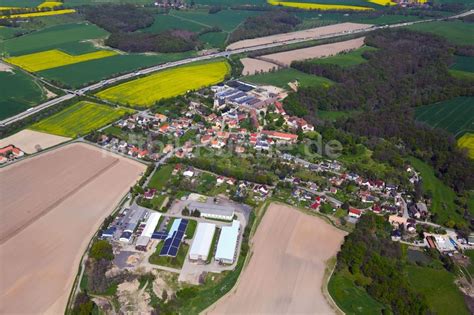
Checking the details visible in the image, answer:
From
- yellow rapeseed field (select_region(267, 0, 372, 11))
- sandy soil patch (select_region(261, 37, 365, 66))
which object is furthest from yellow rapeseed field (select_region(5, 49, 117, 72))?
yellow rapeseed field (select_region(267, 0, 372, 11))

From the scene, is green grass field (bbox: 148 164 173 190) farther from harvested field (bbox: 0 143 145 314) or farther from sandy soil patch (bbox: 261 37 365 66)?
sandy soil patch (bbox: 261 37 365 66)

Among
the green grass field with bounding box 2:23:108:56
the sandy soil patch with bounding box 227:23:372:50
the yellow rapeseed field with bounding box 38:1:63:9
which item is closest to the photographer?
the green grass field with bounding box 2:23:108:56

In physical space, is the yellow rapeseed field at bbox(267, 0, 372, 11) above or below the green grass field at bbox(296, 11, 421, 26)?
above

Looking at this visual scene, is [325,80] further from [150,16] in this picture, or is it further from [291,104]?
[150,16]

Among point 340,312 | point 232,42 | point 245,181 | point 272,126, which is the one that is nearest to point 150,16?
point 232,42

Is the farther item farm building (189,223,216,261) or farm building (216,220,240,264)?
farm building (189,223,216,261)

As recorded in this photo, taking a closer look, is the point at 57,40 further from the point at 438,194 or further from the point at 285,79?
the point at 438,194

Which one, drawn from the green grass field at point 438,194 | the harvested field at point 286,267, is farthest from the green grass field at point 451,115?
the harvested field at point 286,267

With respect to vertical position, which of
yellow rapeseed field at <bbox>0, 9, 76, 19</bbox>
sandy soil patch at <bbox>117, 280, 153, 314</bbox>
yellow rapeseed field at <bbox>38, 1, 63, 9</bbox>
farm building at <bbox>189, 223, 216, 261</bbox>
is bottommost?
sandy soil patch at <bbox>117, 280, 153, 314</bbox>
